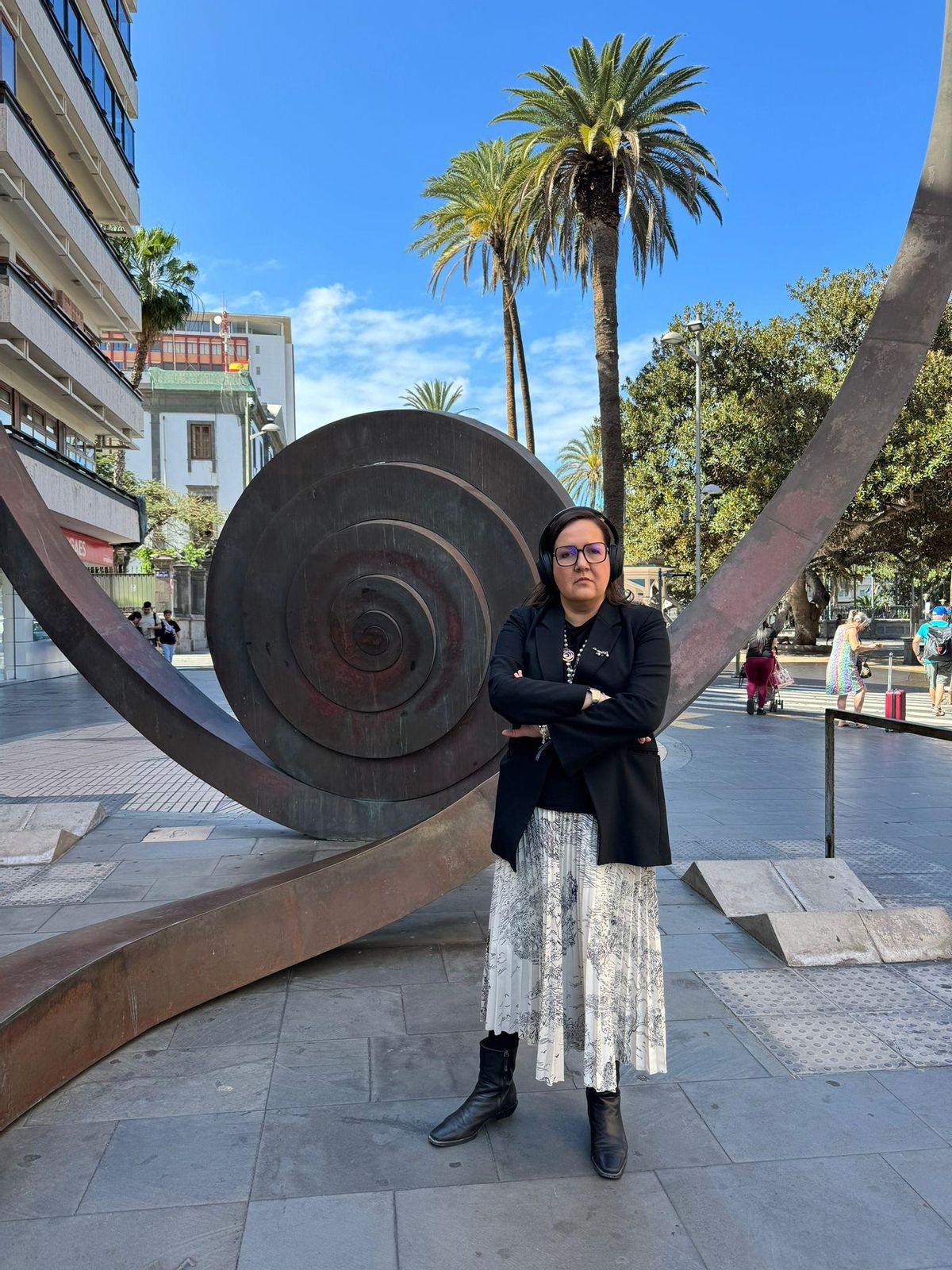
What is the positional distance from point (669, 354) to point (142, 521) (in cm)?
1701

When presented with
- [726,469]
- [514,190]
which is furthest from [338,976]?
[726,469]

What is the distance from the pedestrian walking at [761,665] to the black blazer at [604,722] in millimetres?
12893

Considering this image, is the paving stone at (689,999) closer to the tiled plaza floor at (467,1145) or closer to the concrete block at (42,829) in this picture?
the tiled plaza floor at (467,1145)

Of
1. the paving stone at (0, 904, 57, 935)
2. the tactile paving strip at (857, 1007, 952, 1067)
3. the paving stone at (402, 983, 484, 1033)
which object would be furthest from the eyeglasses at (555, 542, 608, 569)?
the paving stone at (0, 904, 57, 935)

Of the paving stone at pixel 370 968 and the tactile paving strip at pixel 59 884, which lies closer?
the paving stone at pixel 370 968

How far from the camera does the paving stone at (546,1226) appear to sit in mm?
2164

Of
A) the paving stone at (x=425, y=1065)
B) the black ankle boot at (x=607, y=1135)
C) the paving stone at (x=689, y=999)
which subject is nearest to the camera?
the black ankle boot at (x=607, y=1135)

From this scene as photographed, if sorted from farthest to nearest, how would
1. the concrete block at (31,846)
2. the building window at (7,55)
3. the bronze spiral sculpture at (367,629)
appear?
the building window at (7,55), the concrete block at (31,846), the bronze spiral sculpture at (367,629)

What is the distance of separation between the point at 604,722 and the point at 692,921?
2620 mm

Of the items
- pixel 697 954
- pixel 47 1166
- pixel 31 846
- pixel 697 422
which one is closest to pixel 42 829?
pixel 31 846

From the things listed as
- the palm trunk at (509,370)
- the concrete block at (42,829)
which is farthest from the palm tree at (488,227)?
the concrete block at (42,829)

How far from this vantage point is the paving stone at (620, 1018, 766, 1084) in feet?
10.1

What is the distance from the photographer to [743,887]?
4844 millimetres

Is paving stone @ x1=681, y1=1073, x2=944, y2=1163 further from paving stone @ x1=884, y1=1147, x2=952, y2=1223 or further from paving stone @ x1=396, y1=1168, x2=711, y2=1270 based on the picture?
paving stone @ x1=396, y1=1168, x2=711, y2=1270
